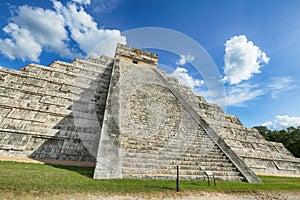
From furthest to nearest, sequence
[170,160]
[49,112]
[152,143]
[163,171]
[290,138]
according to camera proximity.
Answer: [290,138], [49,112], [152,143], [170,160], [163,171]

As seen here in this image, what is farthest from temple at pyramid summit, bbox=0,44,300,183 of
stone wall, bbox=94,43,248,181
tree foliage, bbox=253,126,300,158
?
tree foliage, bbox=253,126,300,158

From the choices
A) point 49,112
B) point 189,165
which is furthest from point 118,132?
point 49,112

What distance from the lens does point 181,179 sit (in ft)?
16.5

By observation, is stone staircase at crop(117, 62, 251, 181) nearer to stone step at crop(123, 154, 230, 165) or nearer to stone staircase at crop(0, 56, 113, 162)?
stone step at crop(123, 154, 230, 165)

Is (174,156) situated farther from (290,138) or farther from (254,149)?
(290,138)

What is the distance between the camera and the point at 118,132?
5828 millimetres

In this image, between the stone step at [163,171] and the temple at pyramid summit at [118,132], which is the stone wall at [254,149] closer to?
the temple at pyramid summit at [118,132]

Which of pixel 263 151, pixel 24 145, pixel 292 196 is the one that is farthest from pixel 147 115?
pixel 263 151

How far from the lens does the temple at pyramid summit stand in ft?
18.2

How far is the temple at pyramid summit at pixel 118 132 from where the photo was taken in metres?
5.54

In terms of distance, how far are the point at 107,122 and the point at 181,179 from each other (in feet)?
10.9

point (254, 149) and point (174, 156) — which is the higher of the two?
point (254, 149)

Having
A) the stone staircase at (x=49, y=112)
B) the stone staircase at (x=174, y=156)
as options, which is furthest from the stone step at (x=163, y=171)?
the stone staircase at (x=49, y=112)

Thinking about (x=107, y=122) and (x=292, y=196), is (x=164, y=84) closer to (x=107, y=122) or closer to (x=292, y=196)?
(x=107, y=122)
